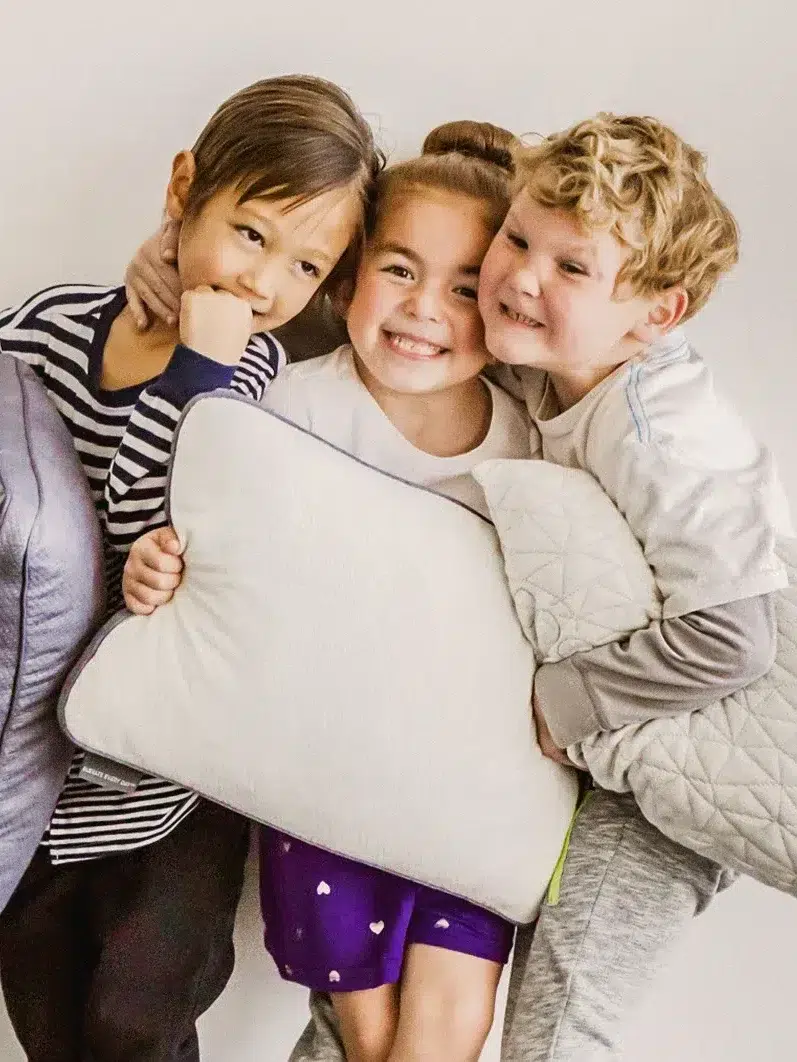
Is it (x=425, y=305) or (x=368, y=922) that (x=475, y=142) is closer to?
(x=425, y=305)

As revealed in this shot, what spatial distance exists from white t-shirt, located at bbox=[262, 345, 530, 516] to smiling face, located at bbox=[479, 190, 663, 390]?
0.45 ft

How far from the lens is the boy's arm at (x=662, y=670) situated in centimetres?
82

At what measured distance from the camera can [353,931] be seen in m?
0.94

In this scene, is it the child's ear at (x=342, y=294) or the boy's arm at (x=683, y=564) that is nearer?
the boy's arm at (x=683, y=564)

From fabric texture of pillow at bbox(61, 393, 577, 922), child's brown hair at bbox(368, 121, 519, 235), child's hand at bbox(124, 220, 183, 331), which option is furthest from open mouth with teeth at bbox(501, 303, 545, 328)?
child's hand at bbox(124, 220, 183, 331)

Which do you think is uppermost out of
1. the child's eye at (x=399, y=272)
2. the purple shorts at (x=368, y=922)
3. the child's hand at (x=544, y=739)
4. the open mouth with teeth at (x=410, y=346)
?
the child's eye at (x=399, y=272)

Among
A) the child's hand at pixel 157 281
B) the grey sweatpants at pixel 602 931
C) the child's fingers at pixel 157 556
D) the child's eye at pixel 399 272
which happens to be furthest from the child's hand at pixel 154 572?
the grey sweatpants at pixel 602 931

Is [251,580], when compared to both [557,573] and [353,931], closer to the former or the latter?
→ [557,573]

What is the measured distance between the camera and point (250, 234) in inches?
35.4

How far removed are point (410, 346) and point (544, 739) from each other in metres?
0.40

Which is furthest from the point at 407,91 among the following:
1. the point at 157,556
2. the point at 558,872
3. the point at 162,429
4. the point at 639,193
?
the point at 558,872

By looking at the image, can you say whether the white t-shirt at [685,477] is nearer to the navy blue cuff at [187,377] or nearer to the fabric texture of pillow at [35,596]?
the navy blue cuff at [187,377]

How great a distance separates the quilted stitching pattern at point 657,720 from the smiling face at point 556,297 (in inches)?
4.9

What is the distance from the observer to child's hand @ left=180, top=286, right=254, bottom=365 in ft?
2.89
